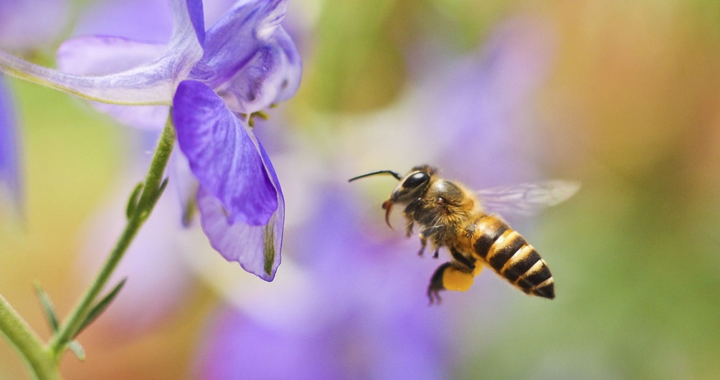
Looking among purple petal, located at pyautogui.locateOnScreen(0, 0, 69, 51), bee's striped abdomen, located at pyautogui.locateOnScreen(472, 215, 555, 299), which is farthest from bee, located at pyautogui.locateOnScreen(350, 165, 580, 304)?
purple petal, located at pyautogui.locateOnScreen(0, 0, 69, 51)

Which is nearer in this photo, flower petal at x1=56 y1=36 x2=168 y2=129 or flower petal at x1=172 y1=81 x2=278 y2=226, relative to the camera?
flower petal at x1=172 y1=81 x2=278 y2=226

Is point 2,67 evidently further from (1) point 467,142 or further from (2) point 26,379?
(2) point 26,379

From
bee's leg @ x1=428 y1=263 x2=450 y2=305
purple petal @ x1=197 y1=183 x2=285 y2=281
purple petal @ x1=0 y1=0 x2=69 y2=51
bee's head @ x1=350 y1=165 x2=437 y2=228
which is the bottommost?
purple petal @ x1=0 y1=0 x2=69 y2=51

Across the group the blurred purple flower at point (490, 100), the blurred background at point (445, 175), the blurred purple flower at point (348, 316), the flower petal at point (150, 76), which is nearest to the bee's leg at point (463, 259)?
the flower petal at point (150, 76)

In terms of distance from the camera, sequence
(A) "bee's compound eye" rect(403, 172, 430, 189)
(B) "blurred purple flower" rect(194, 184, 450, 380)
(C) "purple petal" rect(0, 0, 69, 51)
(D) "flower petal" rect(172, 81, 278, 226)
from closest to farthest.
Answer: (D) "flower petal" rect(172, 81, 278, 226), (A) "bee's compound eye" rect(403, 172, 430, 189), (C) "purple petal" rect(0, 0, 69, 51), (B) "blurred purple flower" rect(194, 184, 450, 380)

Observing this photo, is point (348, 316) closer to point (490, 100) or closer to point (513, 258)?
point (490, 100)

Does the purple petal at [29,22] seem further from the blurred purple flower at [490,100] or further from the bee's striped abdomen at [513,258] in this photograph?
the blurred purple flower at [490,100]

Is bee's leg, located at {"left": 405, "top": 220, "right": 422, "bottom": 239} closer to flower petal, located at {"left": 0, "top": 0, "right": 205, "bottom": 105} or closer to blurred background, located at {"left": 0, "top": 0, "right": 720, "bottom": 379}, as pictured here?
flower petal, located at {"left": 0, "top": 0, "right": 205, "bottom": 105}
